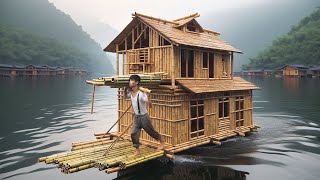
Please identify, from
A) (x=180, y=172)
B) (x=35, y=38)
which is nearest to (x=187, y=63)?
(x=180, y=172)

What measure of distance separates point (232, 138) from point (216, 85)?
5.31 meters

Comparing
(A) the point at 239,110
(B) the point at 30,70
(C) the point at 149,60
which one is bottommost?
(A) the point at 239,110

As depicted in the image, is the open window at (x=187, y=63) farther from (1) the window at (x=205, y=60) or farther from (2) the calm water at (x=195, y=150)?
(2) the calm water at (x=195, y=150)

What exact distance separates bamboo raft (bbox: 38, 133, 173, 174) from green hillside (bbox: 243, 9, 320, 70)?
10218 centimetres

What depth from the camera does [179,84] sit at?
17.9 meters

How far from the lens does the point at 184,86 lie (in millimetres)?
17609

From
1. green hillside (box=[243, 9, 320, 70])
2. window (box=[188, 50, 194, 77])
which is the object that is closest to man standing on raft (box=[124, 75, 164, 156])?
window (box=[188, 50, 194, 77])

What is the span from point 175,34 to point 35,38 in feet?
424

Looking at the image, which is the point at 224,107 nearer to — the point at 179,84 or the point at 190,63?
the point at 190,63

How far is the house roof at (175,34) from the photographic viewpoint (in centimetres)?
1833

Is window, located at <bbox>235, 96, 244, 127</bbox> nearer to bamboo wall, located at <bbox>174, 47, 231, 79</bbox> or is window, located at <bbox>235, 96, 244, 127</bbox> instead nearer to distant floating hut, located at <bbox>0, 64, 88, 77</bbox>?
bamboo wall, located at <bbox>174, 47, 231, 79</bbox>

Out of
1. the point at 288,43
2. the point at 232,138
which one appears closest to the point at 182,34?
the point at 232,138

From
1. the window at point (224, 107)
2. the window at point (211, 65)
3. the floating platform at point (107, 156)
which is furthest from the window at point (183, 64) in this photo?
the floating platform at point (107, 156)

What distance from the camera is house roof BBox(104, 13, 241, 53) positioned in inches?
722
